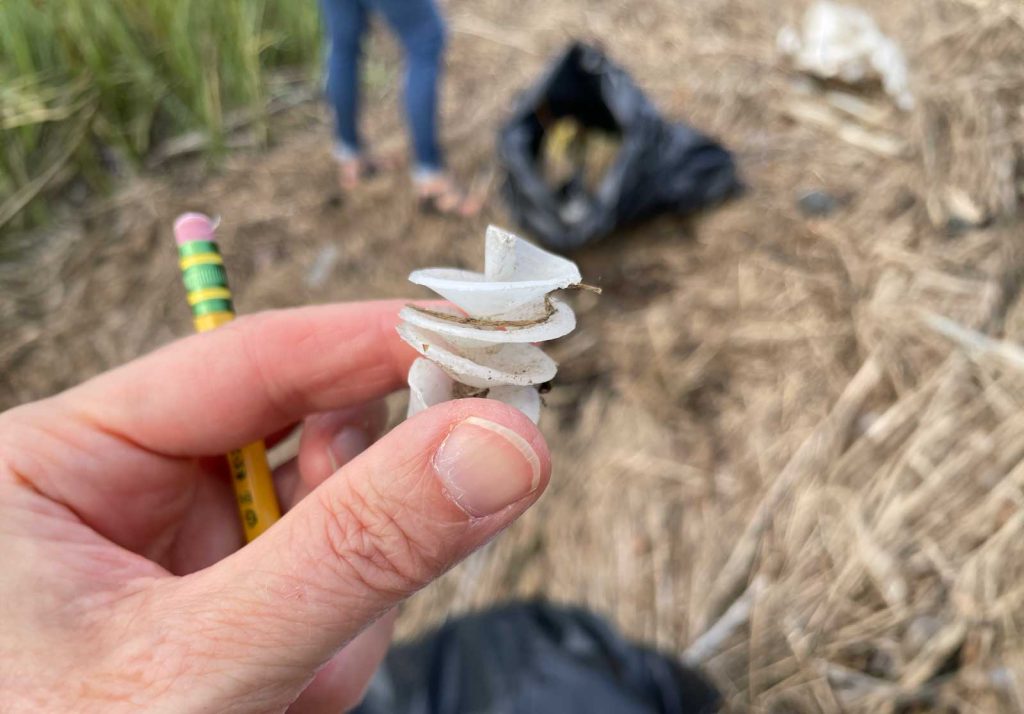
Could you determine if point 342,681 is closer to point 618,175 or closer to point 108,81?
point 618,175

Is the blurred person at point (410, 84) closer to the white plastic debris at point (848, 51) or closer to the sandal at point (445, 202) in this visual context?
the sandal at point (445, 202)

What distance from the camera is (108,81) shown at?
7.48ft

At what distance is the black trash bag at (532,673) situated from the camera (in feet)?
→ 3.65

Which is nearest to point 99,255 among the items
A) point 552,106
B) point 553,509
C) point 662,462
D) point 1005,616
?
point 552,106

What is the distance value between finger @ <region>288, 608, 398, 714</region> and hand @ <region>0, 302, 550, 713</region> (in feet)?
0.08

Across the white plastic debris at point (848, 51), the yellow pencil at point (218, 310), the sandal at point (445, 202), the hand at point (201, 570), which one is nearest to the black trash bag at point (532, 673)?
the hand at point (201, 570)

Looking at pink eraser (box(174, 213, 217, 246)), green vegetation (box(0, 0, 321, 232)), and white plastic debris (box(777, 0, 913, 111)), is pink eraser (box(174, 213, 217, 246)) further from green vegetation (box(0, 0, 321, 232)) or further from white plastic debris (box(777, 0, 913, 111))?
white plastic debris (box(777, 0, 913, 111))

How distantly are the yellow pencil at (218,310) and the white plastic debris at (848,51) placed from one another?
2.19 m

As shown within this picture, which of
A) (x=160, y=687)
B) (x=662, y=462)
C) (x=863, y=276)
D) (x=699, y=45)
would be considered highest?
(x=699, y=45)

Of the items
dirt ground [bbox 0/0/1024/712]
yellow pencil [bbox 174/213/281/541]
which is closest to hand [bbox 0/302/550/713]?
yellow pencil [bbox 174/213/281/541]

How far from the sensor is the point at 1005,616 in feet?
3.84

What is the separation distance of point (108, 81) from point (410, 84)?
1.05 m

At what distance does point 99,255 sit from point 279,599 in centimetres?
218

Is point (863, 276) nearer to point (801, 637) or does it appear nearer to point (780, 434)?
point (780, 434)
